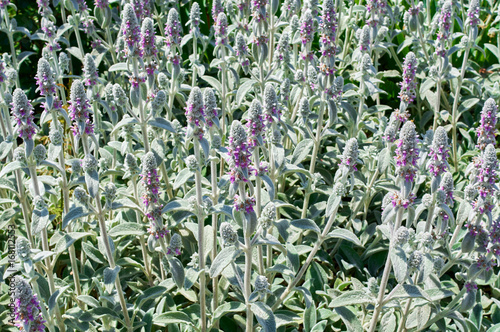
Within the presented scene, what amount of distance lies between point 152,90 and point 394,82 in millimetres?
4892

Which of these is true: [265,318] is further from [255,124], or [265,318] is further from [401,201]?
[255,124]

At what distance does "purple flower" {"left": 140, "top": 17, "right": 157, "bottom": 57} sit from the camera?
13.5 feet

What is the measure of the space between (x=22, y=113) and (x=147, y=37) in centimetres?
119

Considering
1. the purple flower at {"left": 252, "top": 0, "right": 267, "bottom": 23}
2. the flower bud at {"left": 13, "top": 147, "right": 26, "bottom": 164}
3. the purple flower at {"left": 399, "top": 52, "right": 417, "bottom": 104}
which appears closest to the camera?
the flower bud at {"left": 13, "top": 147, "right": 26, "bottom": 164}

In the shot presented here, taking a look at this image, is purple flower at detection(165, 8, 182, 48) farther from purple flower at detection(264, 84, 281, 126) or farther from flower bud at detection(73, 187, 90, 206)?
flower bud at detection(73, 187, 90, 206)

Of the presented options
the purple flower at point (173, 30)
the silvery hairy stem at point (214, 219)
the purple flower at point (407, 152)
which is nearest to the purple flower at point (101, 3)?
the purple flower at point (173, 30)

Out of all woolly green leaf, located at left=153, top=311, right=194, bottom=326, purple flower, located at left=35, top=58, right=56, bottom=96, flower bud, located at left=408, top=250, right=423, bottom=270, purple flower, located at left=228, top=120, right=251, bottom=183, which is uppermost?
purple flower, located at left=35, top=58, right=56, bottom=96

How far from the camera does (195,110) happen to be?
354cm

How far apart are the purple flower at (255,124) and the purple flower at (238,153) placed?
0.23m

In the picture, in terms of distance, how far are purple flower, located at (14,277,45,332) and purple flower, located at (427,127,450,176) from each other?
9.73ft

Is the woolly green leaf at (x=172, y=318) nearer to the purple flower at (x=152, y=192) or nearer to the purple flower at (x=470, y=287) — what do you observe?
the purple flower at (x=152, y=192)

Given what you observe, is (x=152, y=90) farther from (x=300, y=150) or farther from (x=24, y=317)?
(x=24, y=317)

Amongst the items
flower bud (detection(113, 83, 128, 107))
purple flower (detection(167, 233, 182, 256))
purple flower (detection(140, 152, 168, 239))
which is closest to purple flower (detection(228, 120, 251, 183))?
purple flower (detection(140, 152, 168, 239))

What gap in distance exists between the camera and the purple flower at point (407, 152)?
3.37 metres
